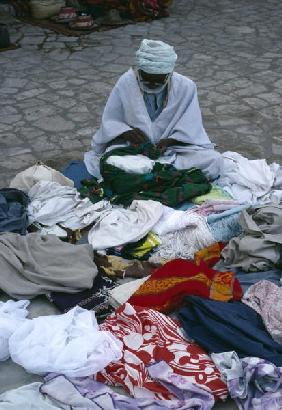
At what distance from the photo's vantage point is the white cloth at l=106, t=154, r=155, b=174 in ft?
16.6

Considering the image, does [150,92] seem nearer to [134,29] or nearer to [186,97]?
[186,97]

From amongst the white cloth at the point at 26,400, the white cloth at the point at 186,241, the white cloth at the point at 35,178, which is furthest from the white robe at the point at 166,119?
the white cloth at the point at 26,400

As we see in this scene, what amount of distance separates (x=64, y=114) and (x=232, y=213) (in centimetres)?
330

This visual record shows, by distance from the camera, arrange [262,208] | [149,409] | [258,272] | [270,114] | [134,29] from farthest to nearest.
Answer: [134,29]
[270,114]
[262,208]
[258,272]
[149,409]

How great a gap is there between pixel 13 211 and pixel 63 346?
1531 millimetres

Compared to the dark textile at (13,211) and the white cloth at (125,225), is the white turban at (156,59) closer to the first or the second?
the white cloth at (125,225)

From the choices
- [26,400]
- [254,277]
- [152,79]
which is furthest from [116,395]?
[152,79]

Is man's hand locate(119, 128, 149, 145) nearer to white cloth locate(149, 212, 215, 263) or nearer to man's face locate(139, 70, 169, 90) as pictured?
man's face locate(139, 70, 169, 90)

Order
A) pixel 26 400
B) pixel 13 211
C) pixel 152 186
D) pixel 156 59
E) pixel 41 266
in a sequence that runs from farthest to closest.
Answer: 1. pixel 156 59
2. pixel 152 186
3. pixel 13 211
4. pixel 41 266
5. pixel 26 400

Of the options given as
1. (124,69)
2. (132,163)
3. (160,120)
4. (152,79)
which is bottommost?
(124,69)

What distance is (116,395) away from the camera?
10.8 ft

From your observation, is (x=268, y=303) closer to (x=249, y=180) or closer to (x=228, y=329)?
(x=228, y=329)

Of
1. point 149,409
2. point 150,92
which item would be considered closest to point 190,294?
point 149,409

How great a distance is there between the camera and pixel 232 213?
4699 millimetres
